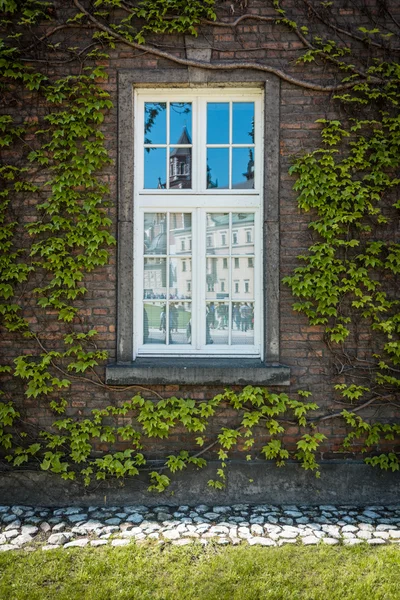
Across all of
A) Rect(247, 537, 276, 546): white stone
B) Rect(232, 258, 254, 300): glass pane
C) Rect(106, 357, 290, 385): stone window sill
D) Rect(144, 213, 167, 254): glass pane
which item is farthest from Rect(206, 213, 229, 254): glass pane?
Rect(247, 537, 276, 546): white stone

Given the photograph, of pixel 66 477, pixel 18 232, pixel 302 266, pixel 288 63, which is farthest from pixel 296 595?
pixel 288 63

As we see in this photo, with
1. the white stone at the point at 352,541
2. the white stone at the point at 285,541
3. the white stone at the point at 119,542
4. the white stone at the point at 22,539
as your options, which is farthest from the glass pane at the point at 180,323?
the white stone at the point at 352,541

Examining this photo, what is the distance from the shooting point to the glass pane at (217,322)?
14.9ft

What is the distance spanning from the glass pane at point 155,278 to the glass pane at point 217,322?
17.7 inches

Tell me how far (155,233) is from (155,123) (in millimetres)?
1024

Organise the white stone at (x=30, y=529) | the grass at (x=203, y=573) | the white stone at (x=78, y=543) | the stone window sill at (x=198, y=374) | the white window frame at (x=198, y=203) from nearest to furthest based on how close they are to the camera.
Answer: the grass at (x=203, y=573) → the white stone at (x=78, y=543) → the white stone at (x=30, y=529) → the stone window sill at (x=198, y=374) → the white window frame at (x=198, y=203)

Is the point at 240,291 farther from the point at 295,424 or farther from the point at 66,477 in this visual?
the point at 66,477

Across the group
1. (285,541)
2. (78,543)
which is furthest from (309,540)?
(78,543)

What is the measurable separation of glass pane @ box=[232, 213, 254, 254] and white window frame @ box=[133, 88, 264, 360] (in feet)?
0.13

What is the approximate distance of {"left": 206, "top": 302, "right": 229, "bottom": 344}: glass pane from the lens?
14.9 feet

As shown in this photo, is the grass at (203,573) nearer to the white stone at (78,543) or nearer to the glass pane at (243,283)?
the white stone at (78,543)

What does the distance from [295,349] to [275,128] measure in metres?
1.97

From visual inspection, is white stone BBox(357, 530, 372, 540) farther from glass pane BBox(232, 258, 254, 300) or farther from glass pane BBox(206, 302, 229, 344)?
glass pane BBox(232, 258, 254, 300)

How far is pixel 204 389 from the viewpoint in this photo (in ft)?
14.3
